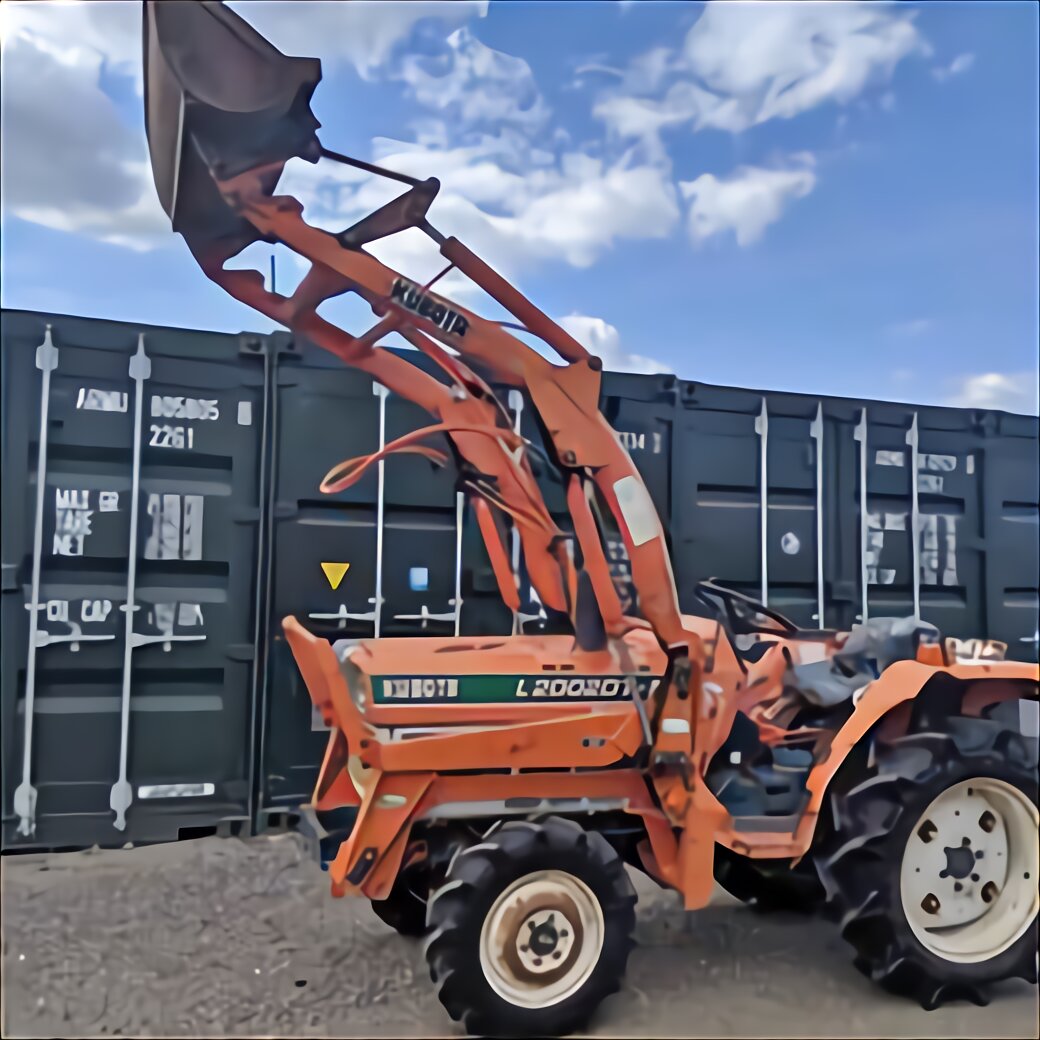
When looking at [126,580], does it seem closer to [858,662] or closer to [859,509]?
[858,662]

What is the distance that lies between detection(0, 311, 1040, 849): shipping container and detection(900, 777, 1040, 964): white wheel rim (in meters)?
0.93

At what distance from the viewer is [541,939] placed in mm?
2754

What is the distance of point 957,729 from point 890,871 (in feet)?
1.79

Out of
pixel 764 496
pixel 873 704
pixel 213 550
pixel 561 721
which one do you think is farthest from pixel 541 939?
pixel 764 496

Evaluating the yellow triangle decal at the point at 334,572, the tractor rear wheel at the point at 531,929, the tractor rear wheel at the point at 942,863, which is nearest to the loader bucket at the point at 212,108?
the yellow triangle decal at the point at 334,572

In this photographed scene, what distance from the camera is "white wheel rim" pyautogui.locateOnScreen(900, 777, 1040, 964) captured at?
3.10m

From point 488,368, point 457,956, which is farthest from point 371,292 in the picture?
point 457,956

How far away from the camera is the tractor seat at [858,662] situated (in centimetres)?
323

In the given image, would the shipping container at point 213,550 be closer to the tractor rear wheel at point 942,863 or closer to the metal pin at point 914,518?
the metal pin at point 914,518

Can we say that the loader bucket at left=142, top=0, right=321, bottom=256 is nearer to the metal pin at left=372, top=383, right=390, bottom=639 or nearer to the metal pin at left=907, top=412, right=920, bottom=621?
the metal pin at left=372, top=383, right=390, bottom=639

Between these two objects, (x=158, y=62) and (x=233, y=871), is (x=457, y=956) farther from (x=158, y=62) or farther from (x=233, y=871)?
(x=158, y=62)

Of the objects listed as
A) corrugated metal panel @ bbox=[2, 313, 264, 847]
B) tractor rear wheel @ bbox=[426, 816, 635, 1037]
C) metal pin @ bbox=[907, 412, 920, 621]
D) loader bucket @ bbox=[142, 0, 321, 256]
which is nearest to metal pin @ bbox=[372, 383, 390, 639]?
corrugated metal panel @ bbox=[2, 313, 264, 847]

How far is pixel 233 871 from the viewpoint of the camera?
139 inches

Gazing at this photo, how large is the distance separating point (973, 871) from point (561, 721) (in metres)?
1.58
